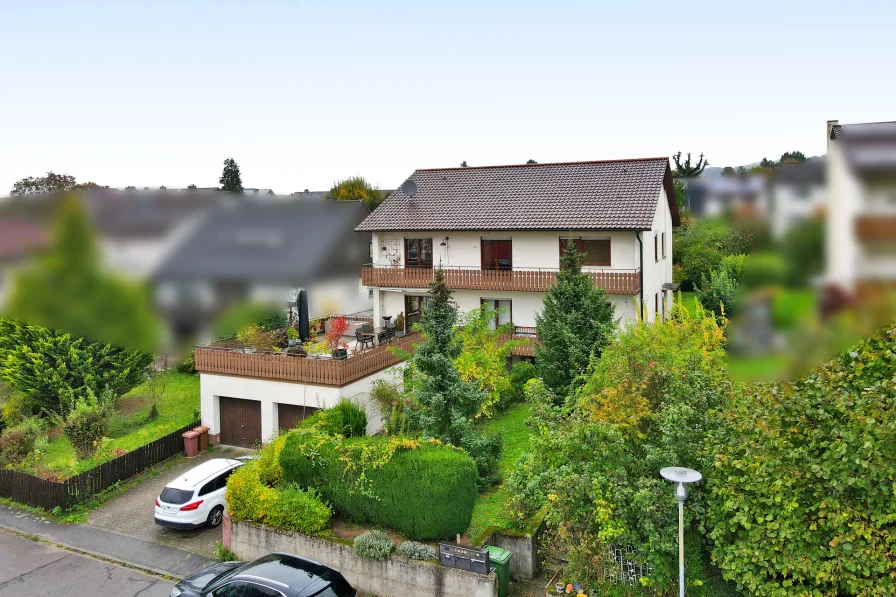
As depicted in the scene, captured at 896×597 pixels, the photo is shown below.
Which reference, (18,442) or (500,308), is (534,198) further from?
(18,442)

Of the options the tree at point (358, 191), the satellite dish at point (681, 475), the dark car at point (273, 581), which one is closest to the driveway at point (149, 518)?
the dark car at point (273, 581)

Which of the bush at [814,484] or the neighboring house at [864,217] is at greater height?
the neighboring house at [864,217]

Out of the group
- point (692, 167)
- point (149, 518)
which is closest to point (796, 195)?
point (692, 167)

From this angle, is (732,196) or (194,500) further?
(194,500)

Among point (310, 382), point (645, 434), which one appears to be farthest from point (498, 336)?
point (645, 434)

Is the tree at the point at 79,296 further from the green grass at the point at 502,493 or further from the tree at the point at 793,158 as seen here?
the green grass at the point at 502,493

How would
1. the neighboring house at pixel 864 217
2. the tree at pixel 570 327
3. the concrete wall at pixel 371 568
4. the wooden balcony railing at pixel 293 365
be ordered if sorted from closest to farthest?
the neighboring house at pixel 864 217
the concrete wall at pixel 371 568
the wooden balcony railing at pixel 293 365
the tree at pixel 570 327

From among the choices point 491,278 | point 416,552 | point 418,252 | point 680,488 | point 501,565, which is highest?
point 418,252
